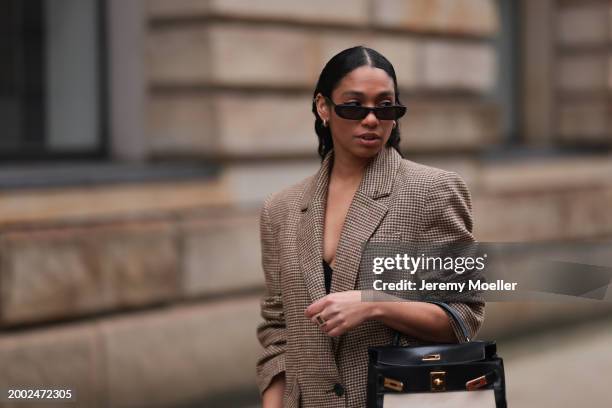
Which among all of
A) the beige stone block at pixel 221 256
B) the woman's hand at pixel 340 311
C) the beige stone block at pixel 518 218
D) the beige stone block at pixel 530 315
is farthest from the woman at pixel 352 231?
the beige stone block at pixel 530 315

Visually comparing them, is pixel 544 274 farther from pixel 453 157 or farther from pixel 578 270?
pixel 453 157

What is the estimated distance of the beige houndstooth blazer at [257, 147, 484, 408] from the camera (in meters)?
2.96

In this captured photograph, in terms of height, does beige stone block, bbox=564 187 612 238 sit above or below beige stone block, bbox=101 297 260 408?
above

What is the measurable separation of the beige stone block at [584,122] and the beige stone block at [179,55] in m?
5.52

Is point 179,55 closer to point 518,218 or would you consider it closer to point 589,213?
point 518,218

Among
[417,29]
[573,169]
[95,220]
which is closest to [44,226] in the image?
[95,220]

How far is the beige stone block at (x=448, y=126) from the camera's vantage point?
9.02 meters

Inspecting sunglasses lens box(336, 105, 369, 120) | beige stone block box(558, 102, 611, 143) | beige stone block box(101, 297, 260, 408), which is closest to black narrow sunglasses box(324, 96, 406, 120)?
sunglasses lens box(336, 105, 369, 120)

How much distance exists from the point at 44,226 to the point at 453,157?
13.2 feet

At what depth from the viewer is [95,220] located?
6977mm

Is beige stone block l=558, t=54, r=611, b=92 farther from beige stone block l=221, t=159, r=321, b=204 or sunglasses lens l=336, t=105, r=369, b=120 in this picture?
sunglasses lens l=336, t=105, r=369, b=120

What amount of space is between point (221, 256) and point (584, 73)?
5.81m

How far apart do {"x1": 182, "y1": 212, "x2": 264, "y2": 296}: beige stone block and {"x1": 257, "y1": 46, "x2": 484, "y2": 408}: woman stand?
4308 millimetres

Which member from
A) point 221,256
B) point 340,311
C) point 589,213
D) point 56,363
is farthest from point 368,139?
point 589,213
